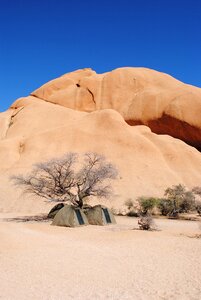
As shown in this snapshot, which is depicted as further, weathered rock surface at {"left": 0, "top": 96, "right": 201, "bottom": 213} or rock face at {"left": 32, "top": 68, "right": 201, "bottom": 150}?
rock face at {"left": 32, "top": 68, "right": 201, "bottom": 150}

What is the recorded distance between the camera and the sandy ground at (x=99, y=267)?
25.7 ft

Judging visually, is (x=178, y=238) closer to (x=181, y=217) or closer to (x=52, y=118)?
(x=181, y=217)

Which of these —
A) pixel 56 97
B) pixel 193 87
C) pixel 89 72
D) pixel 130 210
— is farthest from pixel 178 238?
pixel 89 72

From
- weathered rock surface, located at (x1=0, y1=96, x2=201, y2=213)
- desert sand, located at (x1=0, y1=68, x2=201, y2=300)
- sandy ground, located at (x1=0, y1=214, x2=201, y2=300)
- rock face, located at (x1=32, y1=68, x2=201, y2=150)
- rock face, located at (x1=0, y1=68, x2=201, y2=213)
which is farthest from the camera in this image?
rock face, located at (x1=32, y1=68, x2=201, y2=150)

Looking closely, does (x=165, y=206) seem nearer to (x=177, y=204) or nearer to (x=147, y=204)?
(x=177, y=204)

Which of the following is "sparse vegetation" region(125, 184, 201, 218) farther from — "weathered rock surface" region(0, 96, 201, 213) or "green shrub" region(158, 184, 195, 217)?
"weathered rock surface" region(0, 96, 201, 213)

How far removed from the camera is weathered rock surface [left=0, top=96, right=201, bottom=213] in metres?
36.5

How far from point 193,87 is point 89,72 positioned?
19.8m

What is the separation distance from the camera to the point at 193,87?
169 feet

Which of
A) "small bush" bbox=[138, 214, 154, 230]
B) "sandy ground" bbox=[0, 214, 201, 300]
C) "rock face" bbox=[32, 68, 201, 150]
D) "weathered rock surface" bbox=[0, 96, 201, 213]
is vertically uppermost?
"rock face" bbox=[32, 68, 201, 150]

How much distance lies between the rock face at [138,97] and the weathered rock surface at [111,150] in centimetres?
283

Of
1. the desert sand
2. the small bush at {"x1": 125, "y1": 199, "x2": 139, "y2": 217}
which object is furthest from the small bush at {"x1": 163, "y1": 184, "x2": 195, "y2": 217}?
the desert sand

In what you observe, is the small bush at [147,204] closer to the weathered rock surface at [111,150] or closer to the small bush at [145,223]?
the weathered rock surface at [111,150]

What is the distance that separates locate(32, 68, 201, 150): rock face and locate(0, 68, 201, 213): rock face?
0.11 m
